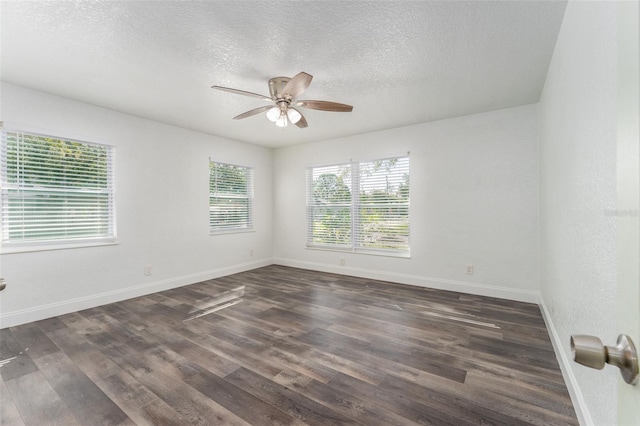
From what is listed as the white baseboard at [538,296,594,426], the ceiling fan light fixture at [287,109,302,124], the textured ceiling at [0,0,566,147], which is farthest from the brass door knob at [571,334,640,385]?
the ceiling fan light fixture at [287,109,302,124]

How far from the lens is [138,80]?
9.38 feet

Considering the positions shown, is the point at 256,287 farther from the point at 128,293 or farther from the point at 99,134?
the point at 99,134

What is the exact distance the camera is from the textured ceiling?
1898 mm

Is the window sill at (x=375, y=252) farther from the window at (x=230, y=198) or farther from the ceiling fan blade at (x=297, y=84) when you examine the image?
the ceiling fan blade at (x=297, y=84)

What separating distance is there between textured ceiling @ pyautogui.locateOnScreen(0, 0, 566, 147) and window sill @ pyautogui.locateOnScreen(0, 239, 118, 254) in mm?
1710

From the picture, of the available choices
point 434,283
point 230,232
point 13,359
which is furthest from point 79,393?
point 434,283

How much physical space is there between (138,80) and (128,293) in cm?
270

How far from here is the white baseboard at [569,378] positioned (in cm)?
150

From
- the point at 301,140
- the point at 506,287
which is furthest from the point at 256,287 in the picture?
the point at 506,287

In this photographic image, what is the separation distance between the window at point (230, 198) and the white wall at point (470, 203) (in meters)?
2.16

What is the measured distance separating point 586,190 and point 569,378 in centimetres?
127

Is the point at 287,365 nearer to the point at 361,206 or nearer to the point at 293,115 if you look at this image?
the point at 293,115

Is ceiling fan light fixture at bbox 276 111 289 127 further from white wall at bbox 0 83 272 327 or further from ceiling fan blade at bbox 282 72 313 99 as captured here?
white wall at bbox 0 83 272 327

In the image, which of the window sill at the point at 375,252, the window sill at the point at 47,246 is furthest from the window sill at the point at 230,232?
the window sill at the point at 47,246
